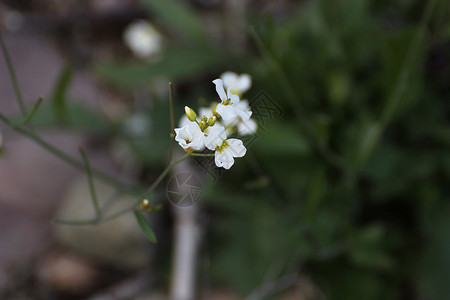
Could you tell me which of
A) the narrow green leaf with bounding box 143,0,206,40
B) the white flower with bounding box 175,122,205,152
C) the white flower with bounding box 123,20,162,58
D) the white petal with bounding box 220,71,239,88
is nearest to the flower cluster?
the white flower with bounding box 175,122,205,152

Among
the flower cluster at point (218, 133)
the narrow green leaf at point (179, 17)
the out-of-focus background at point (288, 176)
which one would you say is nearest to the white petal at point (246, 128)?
the flower cluster at point (218, 133)

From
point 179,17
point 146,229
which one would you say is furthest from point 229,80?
point 179,17

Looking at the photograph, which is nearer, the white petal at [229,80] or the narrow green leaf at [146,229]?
the narrow green leaf at [146,229]

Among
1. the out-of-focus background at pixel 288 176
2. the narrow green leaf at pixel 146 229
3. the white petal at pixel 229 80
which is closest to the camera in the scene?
the narrow green leaf at pixel 146 229

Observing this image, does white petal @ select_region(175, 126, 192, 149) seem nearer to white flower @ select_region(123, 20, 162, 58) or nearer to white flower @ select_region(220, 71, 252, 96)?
white flower @ select_region(220, 71, 252, 96)

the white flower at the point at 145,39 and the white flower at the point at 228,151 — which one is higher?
the white flower at the point at 145,39

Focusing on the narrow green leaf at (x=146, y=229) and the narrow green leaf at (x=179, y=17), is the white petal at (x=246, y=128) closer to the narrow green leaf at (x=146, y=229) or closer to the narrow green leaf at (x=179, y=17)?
the narrow green leaf at (x=146, y=229)

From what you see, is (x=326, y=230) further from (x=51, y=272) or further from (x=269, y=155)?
(x=51, y=272)

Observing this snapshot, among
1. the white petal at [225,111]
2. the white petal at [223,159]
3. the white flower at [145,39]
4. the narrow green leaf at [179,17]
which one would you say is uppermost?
the white flower at [145,39]

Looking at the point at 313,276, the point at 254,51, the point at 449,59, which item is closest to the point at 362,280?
the point at 313,276
